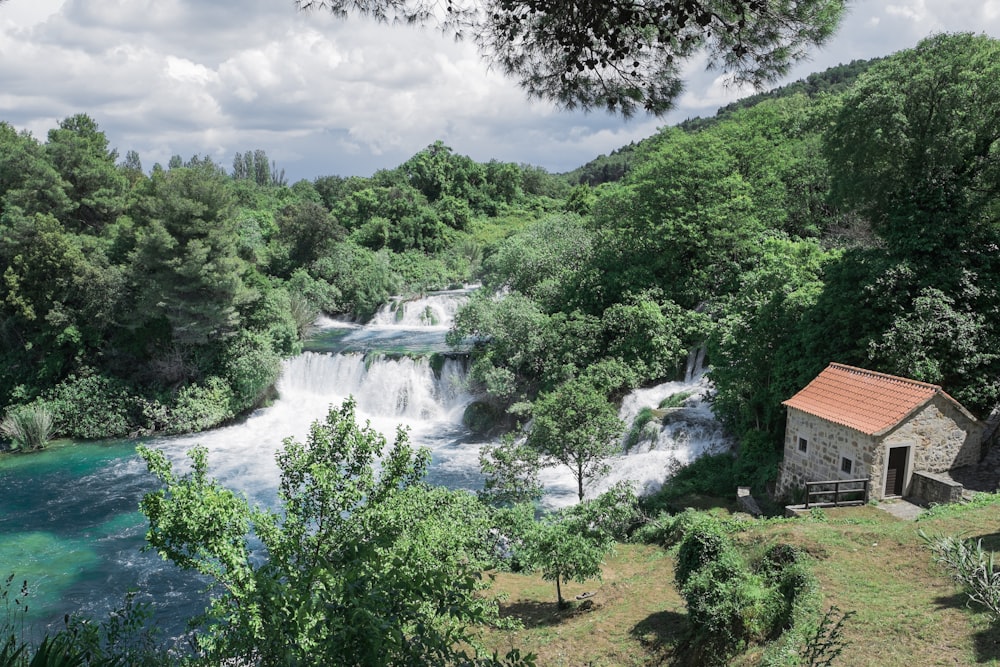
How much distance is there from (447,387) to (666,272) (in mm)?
9468

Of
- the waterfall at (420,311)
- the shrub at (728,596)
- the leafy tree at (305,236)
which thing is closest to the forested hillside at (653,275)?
the waterfall at (420,311)

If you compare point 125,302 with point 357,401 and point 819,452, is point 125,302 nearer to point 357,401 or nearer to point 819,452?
point 357,401

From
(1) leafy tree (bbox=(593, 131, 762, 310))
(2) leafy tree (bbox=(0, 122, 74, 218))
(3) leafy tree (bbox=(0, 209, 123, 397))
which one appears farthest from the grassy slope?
(2) leafy tree (bbox=(0, 122, 74, 218))

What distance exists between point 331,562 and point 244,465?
1673cm

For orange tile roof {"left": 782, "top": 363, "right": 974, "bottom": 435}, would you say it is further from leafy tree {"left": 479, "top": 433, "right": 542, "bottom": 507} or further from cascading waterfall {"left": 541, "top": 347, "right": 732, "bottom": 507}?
leafy tree {"left": 479, "top": 433, "right": 542, "bottom": 507}

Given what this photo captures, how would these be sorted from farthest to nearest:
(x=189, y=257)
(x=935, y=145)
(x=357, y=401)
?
1. (x=189, y=257)
2. (x=357, y=401)
3. (x=935, y=145)

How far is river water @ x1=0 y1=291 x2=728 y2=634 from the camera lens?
47.0 ft

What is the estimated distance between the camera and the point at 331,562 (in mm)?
5793

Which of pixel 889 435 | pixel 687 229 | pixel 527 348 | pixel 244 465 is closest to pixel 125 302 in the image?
pixel 244 465

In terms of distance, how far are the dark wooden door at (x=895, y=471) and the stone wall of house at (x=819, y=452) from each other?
56 cm

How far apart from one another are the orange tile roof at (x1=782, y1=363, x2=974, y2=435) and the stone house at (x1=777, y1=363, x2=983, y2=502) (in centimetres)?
2

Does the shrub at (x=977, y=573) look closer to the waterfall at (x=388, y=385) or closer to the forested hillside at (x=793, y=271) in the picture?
the forested hillside at (x=793, y=271)

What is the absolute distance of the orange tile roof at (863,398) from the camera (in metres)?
12.2

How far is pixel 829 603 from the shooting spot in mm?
8125
